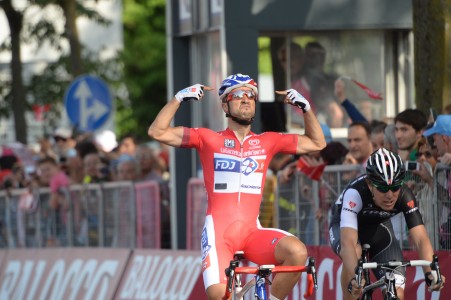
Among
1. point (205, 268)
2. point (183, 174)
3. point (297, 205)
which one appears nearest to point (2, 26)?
point (183, 174)

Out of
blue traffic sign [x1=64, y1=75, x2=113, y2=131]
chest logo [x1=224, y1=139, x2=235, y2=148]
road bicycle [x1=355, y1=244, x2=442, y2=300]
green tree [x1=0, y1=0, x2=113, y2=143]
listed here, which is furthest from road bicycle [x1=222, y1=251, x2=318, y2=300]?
green tree [x1=0, y1=0, x2=113, y2=143]

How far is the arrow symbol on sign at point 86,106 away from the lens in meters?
21.8

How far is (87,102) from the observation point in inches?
863

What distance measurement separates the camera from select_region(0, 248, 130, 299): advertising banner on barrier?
1716 centimetres

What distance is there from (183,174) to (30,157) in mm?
7662

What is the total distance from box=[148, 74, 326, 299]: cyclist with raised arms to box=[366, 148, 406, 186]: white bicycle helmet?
3.68 ft

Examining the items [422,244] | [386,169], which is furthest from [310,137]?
[422,244]

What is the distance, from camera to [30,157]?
85.9 feet

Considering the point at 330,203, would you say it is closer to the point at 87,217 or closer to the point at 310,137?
the point at 310,137

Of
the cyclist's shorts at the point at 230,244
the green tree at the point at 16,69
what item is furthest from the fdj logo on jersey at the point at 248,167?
the green tree at the point at 16,69

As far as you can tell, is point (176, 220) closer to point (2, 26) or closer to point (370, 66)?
point (370, 66)

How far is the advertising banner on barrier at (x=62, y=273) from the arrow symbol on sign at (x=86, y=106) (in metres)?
2.90

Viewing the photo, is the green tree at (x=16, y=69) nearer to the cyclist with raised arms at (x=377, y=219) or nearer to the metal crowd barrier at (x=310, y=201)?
the metal crowd barrier at (x=310, y=201)

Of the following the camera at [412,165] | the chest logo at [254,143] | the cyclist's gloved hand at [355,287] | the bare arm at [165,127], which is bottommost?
the cyclist's gloved hand at [355,287]
